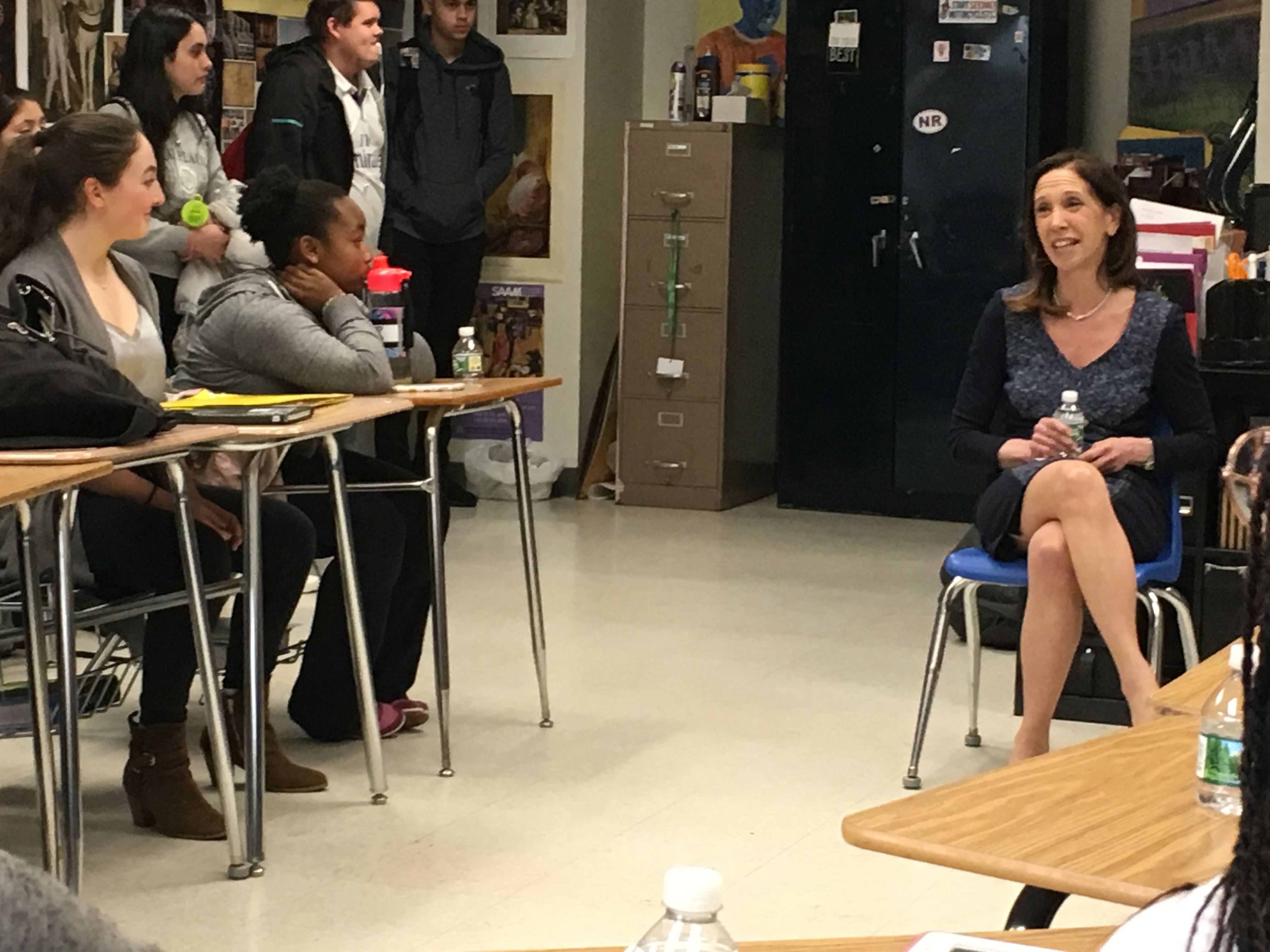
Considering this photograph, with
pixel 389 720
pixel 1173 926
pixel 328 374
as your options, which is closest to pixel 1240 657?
pixel 1173 926

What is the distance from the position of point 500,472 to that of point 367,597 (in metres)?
3.60

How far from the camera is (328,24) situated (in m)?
5.85

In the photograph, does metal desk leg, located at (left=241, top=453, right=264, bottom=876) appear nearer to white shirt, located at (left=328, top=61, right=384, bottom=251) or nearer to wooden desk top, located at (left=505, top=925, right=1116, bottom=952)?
wooden desk top, located at (left=505, top=925, right=1116, bottom=952)

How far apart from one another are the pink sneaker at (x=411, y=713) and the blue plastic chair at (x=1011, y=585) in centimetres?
106

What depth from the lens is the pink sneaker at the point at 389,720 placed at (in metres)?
4.10

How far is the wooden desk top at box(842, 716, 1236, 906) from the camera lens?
1.44 m

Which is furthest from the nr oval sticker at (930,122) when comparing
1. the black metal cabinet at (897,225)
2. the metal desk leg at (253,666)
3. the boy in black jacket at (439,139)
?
the metal desk leg at (253,666)

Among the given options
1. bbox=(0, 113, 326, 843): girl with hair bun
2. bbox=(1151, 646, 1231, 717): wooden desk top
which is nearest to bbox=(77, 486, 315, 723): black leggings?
bbox=(0, 113, 326, 843): girl with hair bun

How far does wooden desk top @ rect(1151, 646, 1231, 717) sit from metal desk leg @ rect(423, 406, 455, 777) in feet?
6.12

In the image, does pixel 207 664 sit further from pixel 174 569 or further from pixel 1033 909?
pixel 1033 909

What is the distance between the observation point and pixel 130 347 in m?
3.41

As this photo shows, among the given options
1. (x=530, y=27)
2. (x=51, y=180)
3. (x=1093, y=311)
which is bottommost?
(x=1093, y=311)

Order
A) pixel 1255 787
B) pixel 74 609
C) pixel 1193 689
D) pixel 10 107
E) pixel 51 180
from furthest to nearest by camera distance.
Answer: pixel 10 107 < pixel 51 180 < pixel 74 609 < pixel 1193 689 < pixel 1255 787

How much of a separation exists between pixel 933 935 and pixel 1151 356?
9.25 feet
